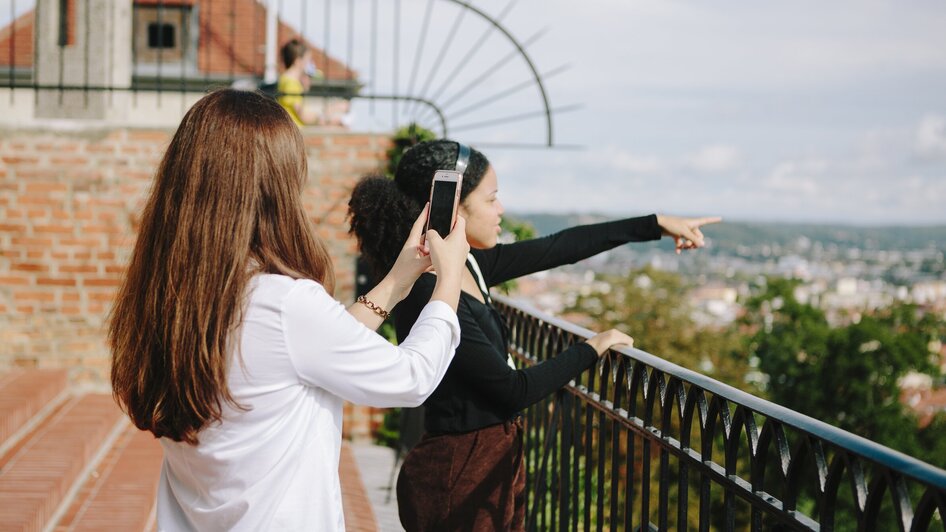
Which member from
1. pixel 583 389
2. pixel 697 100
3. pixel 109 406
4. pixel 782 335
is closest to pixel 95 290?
pixel 109 406

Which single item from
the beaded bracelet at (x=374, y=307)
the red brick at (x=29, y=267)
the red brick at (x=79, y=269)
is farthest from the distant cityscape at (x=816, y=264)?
the beaded bracelet at (x=374, y=307)

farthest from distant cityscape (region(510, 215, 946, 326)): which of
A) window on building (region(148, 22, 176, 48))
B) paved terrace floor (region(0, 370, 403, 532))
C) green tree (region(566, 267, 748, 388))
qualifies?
paved terrace floor (region(0, 370, 403, 532))

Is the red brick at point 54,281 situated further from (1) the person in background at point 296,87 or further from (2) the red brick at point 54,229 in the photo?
(1) the person in background at point 296,87

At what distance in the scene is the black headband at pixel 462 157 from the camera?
101 inches

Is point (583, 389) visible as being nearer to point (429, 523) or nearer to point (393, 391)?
point (429, 523)

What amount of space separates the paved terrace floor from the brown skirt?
164 cm

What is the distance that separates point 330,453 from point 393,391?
0.17 meters

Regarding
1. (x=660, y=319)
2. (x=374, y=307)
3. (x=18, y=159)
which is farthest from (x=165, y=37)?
(x=374, y=307)

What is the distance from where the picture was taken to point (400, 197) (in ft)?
8.78

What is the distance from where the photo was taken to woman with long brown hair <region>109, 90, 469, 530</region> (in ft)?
4.94

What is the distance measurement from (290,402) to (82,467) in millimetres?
3412

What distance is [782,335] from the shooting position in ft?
126

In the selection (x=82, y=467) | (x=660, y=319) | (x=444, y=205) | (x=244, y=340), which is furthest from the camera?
(x=660, y=319)

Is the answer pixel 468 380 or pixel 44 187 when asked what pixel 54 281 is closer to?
pixel 44 187
